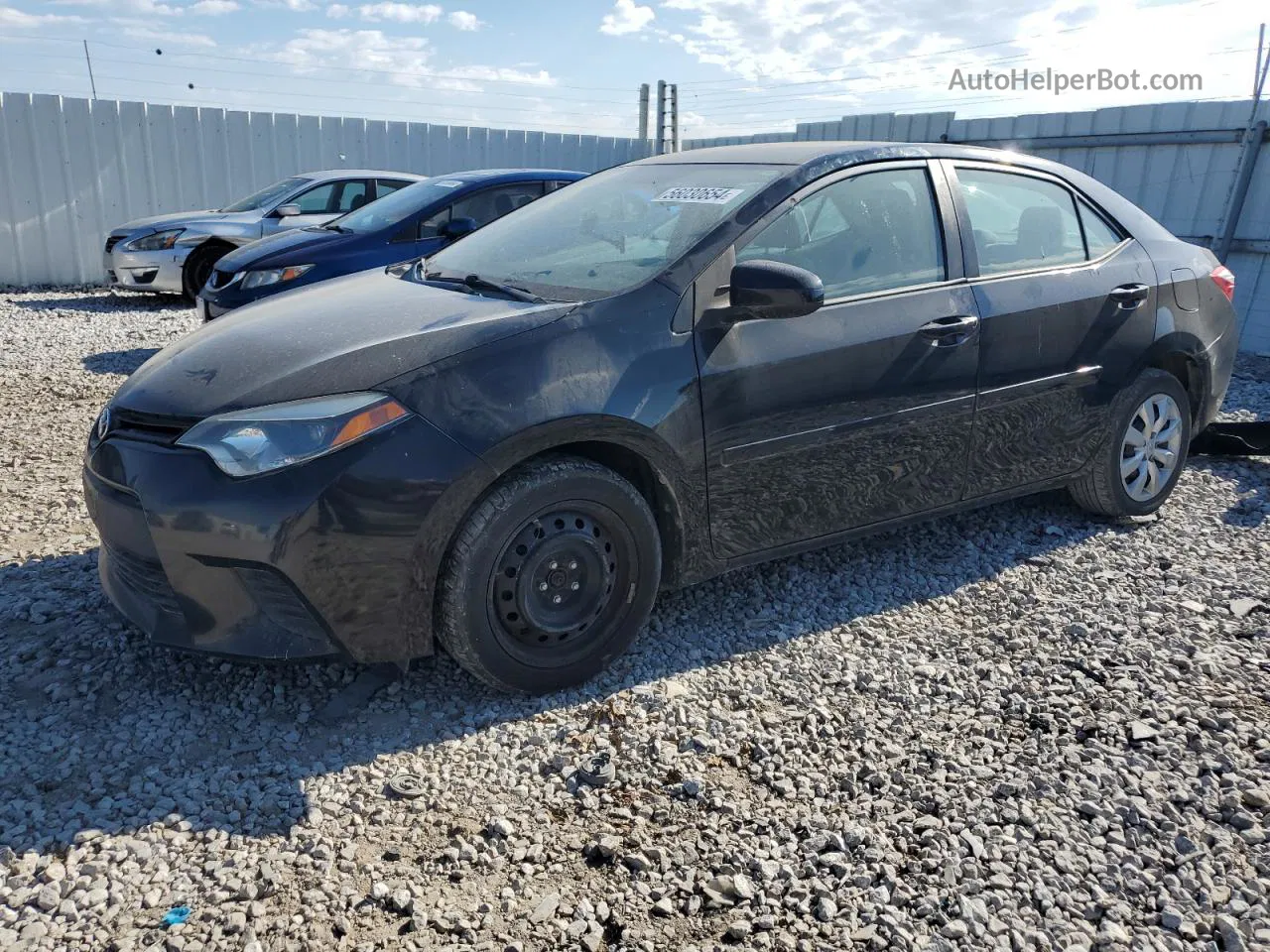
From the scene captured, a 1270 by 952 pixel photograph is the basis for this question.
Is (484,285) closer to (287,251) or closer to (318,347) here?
(318,347)

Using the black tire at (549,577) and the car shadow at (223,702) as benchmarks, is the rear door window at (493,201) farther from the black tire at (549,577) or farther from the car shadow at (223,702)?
the black tire at (549,577)

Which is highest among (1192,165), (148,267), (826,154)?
(1192,165)

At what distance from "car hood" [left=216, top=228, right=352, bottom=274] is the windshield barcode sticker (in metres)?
4.10

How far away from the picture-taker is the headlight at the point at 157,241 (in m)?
10.4

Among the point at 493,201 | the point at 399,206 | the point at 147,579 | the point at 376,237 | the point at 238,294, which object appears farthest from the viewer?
the point at 493,201

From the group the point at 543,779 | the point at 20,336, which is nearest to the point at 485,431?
the point at 543,779

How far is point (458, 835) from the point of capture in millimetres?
2463

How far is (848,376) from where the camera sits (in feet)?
11.3

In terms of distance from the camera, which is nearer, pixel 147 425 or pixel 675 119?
pixel 147 425

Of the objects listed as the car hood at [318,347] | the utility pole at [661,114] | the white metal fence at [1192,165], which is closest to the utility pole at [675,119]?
the utility pole at [661,114]

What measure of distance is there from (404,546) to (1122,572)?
3092 millimetres

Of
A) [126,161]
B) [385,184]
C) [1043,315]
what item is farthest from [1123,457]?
[126,161]

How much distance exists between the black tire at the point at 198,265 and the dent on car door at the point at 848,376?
8.76m

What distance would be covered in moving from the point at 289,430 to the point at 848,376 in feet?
6.16
